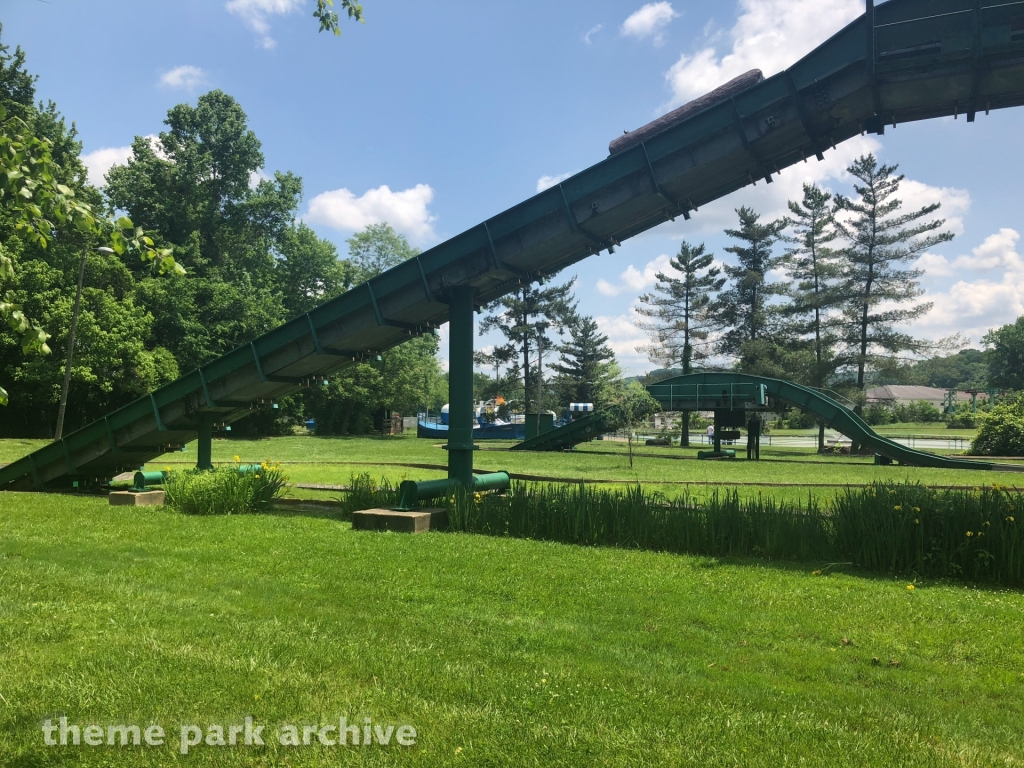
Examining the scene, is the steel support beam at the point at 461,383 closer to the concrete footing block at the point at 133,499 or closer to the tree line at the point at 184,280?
the concrete footing block at the point at 133,499

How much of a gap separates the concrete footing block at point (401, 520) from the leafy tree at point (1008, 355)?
3602 inches

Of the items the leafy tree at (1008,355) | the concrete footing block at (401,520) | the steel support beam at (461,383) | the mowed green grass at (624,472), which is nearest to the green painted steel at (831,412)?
the mowed green grass at (624,472)

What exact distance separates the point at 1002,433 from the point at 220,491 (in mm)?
38894

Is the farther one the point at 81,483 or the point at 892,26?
the point at 81,483

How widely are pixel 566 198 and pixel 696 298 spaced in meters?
43.9

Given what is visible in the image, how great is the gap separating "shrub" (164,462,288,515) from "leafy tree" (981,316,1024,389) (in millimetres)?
92468

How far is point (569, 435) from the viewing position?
119ft

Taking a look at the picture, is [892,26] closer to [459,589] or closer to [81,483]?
[459,589]

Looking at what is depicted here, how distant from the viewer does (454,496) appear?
11.5 m

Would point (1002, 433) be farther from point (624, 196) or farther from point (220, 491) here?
point (220, 491)

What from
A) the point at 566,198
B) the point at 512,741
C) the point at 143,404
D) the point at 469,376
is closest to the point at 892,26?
the point at 566,198

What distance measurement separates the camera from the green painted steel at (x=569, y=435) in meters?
34.9

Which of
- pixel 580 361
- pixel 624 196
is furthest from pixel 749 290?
pixel 624 196

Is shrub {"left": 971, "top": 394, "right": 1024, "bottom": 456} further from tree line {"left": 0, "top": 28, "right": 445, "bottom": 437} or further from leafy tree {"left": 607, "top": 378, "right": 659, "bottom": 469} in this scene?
tree line {"left": 0, "top": 28, "right": 445, "bottom": 437}
